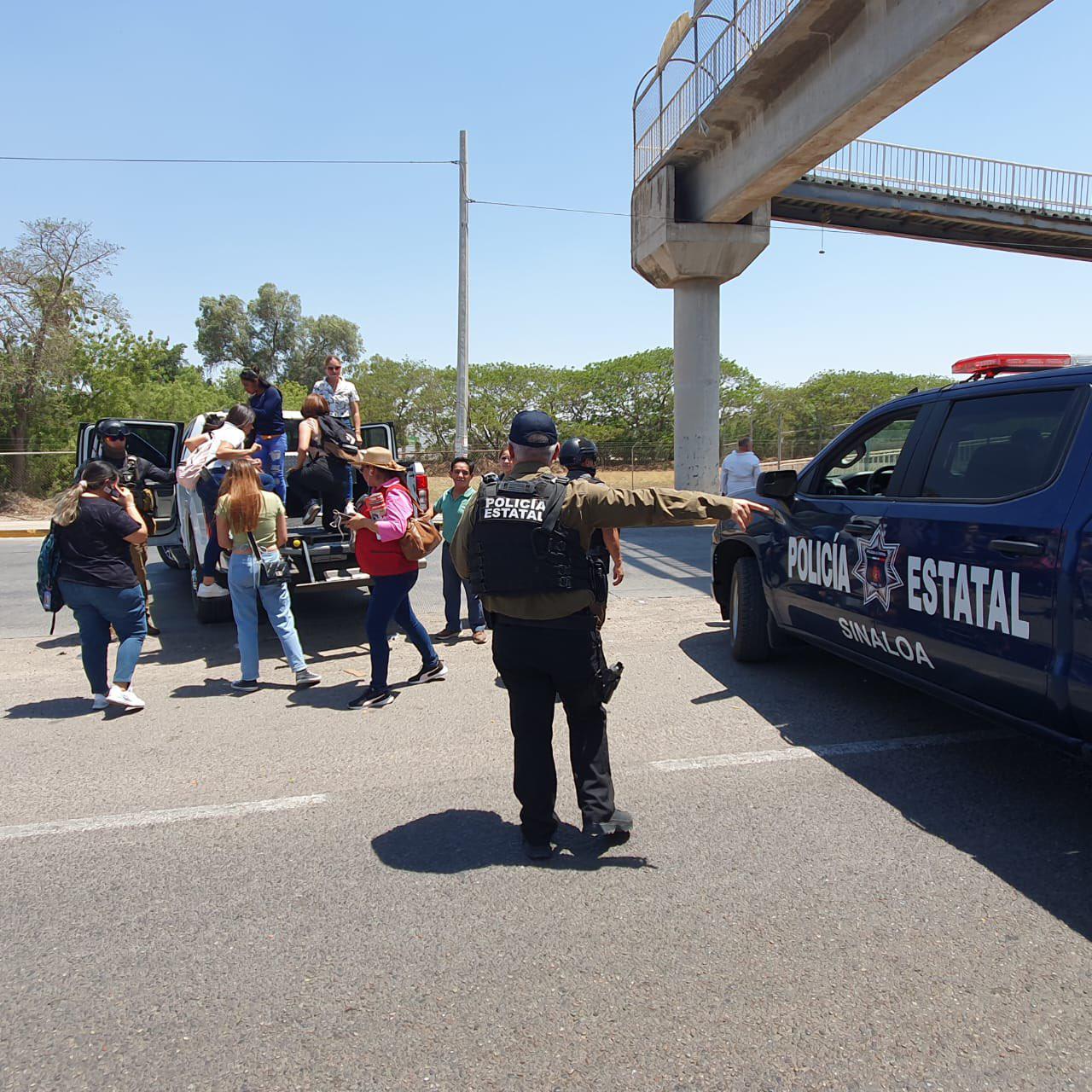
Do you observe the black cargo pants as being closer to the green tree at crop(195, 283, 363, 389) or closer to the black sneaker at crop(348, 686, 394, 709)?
the black sneaker at crop(348, 686, 394, 709)

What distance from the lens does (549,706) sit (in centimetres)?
341

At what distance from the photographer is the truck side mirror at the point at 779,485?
5.18 meters

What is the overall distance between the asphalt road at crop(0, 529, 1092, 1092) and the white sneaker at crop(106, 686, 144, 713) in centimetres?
12

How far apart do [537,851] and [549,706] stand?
58 cm

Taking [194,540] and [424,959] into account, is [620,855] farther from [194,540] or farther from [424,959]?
[194,540]

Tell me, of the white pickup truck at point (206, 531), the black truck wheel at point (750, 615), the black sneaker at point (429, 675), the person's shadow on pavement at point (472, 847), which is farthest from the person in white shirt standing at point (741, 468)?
the person's shadow on pavement at point (472, 847)

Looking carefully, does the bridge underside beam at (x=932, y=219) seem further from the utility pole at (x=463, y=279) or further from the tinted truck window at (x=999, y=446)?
the tinted truck window at (x=999, y=446)

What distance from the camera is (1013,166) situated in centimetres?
1961

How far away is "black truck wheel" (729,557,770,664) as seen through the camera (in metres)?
5.83

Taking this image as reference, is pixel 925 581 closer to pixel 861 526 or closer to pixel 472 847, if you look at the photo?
pixel 861 526

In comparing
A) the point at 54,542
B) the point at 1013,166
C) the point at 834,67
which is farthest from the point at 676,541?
the point at 1013,166

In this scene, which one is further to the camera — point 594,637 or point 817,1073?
point 594,637

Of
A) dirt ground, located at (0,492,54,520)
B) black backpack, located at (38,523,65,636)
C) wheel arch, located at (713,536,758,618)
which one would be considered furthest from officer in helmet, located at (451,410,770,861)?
dirt ground, located at (0,492,54,520)

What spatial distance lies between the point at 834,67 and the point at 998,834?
12.6m
